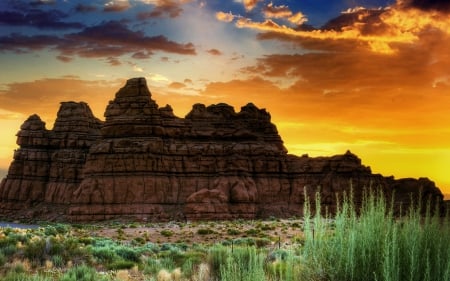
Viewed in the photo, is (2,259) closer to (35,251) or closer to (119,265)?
(35,251)

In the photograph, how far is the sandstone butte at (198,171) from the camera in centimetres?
8594

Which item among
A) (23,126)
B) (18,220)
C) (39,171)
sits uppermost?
(23,126)

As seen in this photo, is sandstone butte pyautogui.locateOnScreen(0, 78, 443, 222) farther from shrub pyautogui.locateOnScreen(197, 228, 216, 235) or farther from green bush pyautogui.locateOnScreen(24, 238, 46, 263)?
green bush pyautogui.locateOnScreen(24, 238, 46, 263)

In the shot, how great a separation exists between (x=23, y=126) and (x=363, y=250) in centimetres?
11301

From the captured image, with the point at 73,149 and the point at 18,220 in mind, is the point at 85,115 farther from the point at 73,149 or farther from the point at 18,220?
the point at 18,220

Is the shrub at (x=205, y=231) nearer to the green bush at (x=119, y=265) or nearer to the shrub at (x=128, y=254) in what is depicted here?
the shrub at (x=128, y=254)

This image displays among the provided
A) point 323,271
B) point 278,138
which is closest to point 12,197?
point 278,138

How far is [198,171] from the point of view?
92.1 m

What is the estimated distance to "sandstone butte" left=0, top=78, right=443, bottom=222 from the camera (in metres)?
85.9

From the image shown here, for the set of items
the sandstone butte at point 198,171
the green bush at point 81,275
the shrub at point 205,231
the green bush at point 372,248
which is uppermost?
the sandstone butte at point 198,171

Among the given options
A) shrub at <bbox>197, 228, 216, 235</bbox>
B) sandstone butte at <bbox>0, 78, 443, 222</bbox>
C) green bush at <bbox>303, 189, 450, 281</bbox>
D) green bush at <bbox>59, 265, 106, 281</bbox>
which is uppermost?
sandstone butte at <bbox>0, 78, 443, 222</bbox>

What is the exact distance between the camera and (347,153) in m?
91.3

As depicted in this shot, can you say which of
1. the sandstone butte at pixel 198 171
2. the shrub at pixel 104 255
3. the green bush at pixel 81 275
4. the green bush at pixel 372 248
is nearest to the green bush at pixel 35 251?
the shrub at pixel 104 255

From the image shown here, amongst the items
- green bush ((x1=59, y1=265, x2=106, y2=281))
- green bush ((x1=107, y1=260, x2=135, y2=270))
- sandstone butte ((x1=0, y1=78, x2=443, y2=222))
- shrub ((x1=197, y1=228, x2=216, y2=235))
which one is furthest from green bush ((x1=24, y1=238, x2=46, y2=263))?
sandstone butte ((x1=0, y1=78, x2=443, y2=222))
